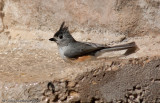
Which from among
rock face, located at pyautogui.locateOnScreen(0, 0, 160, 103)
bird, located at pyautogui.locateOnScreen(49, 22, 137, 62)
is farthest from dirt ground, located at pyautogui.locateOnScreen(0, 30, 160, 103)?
bird, located at pyautogui.locateOnScreen(49, 22, 137, 62)

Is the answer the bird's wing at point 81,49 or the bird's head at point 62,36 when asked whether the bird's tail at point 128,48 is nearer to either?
the bird's wing at point 81,49

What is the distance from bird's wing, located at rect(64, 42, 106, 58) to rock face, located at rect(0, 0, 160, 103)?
0.40 ft

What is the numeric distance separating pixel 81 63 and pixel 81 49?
354 mm

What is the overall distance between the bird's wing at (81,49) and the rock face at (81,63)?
121 millimetres

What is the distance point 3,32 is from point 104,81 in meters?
1.84

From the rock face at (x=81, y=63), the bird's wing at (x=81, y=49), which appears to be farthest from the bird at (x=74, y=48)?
the rock face at (x=81, y=63)

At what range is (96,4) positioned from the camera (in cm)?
393

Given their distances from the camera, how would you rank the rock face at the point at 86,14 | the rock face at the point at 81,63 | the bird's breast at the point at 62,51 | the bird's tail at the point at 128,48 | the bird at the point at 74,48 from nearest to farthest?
the rock face at the point at 81,63
the rock face at the point at 86,14
the bird's tail at the point at 128,48
the bird at the point at 74,48
the bird's breast at the point at 62,51

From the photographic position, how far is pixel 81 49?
432 centimetres

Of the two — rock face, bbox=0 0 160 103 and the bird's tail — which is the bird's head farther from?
the bird's tail

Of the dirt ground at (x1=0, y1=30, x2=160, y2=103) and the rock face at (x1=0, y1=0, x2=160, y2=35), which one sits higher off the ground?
the rock face at (x1=0, y1=0, x2=160, y2=35)

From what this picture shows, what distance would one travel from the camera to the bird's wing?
420 centimetres

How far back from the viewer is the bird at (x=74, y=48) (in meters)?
4.19

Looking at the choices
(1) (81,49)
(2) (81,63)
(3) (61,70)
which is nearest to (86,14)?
(1) (81,49)
